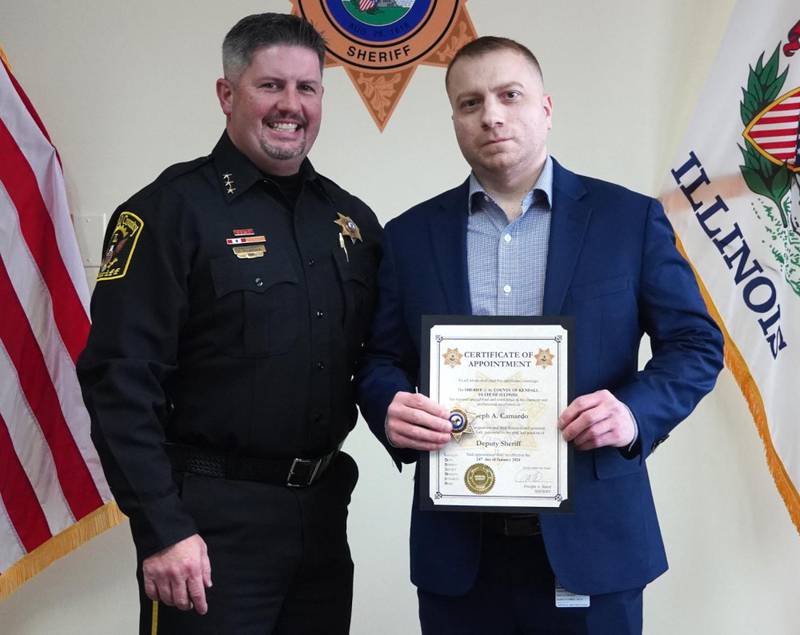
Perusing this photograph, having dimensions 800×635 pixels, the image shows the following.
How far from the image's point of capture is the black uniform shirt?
1779mm

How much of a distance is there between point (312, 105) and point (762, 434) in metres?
1.64

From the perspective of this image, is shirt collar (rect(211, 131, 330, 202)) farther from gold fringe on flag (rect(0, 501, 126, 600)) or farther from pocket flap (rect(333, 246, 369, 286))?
gold fringe on flag (rect(0, 501, 126, 600))

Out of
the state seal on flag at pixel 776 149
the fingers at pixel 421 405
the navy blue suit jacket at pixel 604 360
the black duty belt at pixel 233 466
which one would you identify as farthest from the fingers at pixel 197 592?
the state seal on flag at pixel 776 149

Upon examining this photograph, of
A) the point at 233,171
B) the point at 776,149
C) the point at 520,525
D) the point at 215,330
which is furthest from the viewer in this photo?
the point at 776,149

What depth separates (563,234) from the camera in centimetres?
177

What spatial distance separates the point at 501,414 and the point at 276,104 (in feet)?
2.78

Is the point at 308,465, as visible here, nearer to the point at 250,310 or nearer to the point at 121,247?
the point at 250,310

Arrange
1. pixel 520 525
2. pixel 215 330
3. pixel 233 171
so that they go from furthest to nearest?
pixel 233 171 < pixel 215 330 < pixel 520 525

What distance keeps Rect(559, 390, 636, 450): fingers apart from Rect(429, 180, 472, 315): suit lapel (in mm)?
300

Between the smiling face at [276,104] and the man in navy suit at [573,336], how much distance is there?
1.14ft

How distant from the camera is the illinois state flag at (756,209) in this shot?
2682mm

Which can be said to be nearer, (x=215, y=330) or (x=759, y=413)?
(x=215, y=330)

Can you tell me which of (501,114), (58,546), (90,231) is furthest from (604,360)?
(90,231)

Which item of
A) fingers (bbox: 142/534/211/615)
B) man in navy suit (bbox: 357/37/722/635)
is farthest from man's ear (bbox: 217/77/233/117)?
fingers (bbox: 142/534/211/615)
